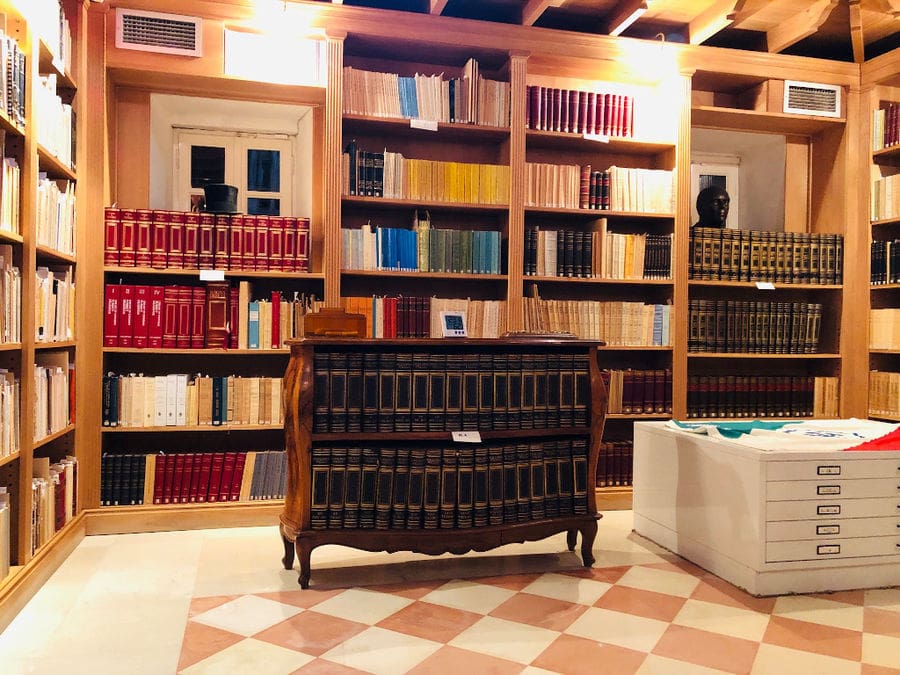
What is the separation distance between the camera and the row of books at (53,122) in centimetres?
298

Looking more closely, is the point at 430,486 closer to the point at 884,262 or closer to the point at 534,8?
the point at 534,8

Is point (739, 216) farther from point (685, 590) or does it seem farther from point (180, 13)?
point (180, 13)

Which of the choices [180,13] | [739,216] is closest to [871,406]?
[739,216]

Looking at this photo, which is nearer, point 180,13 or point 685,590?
point 685,590

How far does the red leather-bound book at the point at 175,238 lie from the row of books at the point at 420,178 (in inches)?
35.0

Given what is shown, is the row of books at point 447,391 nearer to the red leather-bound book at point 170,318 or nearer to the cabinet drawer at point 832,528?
the cabinet drawer at point 832,528

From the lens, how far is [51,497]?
3152mm

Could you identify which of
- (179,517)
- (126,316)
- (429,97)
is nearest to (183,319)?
(126,316)

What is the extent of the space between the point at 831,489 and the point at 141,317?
3368 millimetres

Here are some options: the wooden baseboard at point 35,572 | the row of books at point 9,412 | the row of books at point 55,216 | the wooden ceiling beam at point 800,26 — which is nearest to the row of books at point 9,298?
the row of books at point 9,412

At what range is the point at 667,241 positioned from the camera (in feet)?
14.8

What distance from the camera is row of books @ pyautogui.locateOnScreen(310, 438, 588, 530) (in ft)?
9.71

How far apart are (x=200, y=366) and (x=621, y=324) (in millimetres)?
2523

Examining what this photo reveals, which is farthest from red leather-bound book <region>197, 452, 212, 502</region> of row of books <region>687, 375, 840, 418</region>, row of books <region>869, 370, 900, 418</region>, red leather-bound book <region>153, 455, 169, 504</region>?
row of books <region>869, 370, 900, 418</region>
